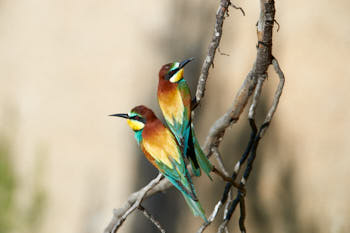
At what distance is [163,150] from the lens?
1.02 meters

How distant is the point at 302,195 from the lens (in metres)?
1.87

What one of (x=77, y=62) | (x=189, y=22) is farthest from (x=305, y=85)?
(x=77, y=62)

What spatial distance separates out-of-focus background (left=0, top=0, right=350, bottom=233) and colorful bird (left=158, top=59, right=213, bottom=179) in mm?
786

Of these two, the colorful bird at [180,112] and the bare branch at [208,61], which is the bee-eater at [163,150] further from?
the bare branch at [208,61]

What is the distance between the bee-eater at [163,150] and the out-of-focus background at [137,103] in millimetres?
855

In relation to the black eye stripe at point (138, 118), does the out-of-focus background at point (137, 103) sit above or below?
below

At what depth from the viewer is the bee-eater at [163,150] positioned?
3.24 feet

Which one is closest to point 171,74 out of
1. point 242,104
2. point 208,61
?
point 208,61

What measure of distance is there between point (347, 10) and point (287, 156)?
0.47 m

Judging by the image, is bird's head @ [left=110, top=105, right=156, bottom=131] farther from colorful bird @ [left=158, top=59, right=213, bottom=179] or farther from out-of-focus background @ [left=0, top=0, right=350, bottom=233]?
out-of-focus background @ [left=0, top=0, right=350, bottom=233]

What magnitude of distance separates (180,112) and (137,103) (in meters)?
1.05

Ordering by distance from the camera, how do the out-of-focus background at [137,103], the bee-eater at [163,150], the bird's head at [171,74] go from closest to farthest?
the bee-eater at [163,150], the bird's head at [171,74], the out-of-focus background at [137,103]

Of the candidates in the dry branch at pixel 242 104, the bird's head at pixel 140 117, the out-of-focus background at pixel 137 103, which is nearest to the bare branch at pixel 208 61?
the dry branch at pixel 242 104

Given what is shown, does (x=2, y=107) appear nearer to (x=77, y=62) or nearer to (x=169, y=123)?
(x=77, y=62)
